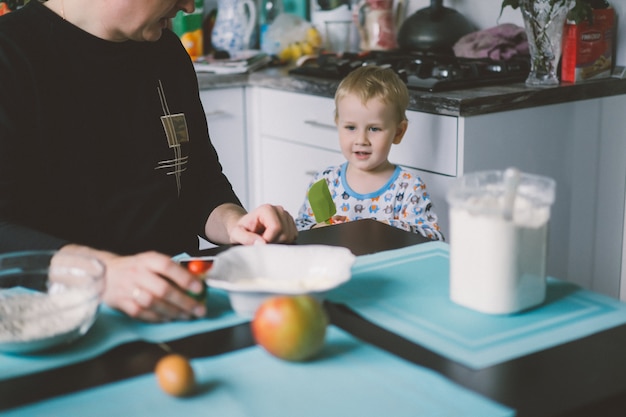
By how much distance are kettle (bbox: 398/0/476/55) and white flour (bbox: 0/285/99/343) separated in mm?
2058

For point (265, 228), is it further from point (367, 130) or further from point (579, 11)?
point (579, 11)

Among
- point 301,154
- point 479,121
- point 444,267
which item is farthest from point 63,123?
point 301,154

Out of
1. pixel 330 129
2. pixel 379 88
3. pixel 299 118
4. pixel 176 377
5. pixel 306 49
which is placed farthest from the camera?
pixel 306 49

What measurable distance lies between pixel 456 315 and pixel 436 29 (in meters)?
1.97

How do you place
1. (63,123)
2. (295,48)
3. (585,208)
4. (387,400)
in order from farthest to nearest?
1. (295,48)
2. (585,208)
3. (63,123)
4. (387,400)

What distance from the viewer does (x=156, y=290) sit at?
3.18ft

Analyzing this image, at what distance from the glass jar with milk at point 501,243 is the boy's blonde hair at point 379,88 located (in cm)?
115

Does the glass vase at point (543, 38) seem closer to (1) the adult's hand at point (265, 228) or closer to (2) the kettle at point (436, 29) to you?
(2) the kettle at point (436, 29)

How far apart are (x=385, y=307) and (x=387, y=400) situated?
247 millimetres

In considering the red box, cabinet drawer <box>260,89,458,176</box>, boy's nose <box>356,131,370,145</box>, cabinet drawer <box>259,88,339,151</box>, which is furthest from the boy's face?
the red box

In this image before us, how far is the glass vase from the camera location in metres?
2.41

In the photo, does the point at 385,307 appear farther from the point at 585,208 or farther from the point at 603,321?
the point at 585,208

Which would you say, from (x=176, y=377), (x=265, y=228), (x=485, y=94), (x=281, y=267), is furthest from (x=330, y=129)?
(x=176, y=377)

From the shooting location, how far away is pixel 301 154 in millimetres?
2828
